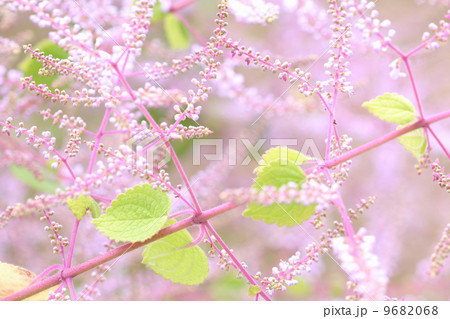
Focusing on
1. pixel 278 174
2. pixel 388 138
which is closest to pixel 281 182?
pixel 278 174

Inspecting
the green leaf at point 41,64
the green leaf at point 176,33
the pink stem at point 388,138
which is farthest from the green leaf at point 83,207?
the green leaf at point 176,33

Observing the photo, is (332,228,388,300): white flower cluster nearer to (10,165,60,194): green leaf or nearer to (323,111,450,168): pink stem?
(323,111,450,168): pink stem

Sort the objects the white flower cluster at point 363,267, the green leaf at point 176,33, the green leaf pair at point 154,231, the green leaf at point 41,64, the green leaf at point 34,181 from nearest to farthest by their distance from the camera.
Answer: the white flower cluster at point 363,267
the green leaf pair at point 154,231
the green leaf at point 41,64
the green leaf at point 34,181
the green leaf at point 176,33

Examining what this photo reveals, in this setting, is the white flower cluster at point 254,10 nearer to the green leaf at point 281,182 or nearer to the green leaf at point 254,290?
the green leaf at point 281,182

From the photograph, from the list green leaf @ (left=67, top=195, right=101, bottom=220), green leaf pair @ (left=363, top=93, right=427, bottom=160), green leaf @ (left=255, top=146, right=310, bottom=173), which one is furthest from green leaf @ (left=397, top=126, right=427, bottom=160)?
green leaf @ (left=67, top=195, right=101, bottom=220)

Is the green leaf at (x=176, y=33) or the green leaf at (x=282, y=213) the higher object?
the green leaf at (x=176, y=33)
